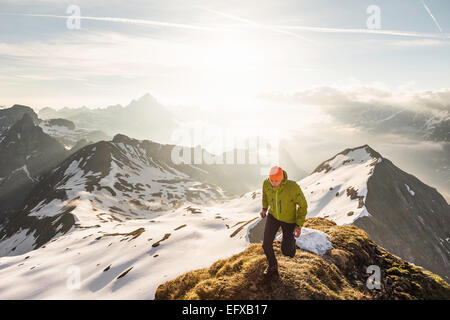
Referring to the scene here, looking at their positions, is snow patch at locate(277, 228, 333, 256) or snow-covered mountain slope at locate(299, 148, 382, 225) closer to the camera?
snow patch at locate(277, 228, 333, 256)

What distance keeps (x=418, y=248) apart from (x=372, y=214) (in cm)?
1533

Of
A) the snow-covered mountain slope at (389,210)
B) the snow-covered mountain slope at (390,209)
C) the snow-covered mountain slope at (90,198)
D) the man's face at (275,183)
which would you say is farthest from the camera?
the snow-covered mountain slope at (90,198)

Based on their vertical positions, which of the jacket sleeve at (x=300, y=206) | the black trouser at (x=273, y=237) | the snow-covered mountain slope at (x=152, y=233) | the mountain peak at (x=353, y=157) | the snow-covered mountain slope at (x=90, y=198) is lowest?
the snow-covered mountain slope at (x=90, y=198)

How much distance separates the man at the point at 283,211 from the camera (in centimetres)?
967

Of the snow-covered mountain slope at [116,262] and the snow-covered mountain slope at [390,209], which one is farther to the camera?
the snow-covered mountain slope at [390,209]

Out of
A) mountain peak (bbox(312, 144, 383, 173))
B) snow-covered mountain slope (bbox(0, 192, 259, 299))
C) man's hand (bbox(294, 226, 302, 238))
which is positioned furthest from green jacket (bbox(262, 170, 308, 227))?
mountain peak (bbox(312, 144, 383, 173))

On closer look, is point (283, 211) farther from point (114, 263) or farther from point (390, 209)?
point (390, 209)

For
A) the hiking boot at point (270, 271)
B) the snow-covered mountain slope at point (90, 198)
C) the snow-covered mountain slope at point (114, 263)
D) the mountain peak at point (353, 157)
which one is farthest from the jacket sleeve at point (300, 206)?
the mountain peak at point (353, 157)

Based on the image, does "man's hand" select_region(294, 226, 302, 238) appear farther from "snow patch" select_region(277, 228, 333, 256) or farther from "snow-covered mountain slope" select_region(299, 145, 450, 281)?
"snow-covered mountain slope" select_region(299, 145, 450, 281)

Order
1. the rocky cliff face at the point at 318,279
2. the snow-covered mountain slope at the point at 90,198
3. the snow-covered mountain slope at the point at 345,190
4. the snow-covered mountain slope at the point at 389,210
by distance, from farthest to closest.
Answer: the snow-covered mountain slope at the point at 90,198 → the snow-covered mountain slope at the point at 345,190 → the snow-covered mountain slope at the point at 389,210 → the rocky cliff face at the point at 318,279

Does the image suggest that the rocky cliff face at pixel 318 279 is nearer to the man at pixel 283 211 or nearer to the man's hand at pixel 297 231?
the man at pixel 283 211

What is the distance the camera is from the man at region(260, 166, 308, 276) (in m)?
9.67

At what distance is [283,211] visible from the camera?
977cm
